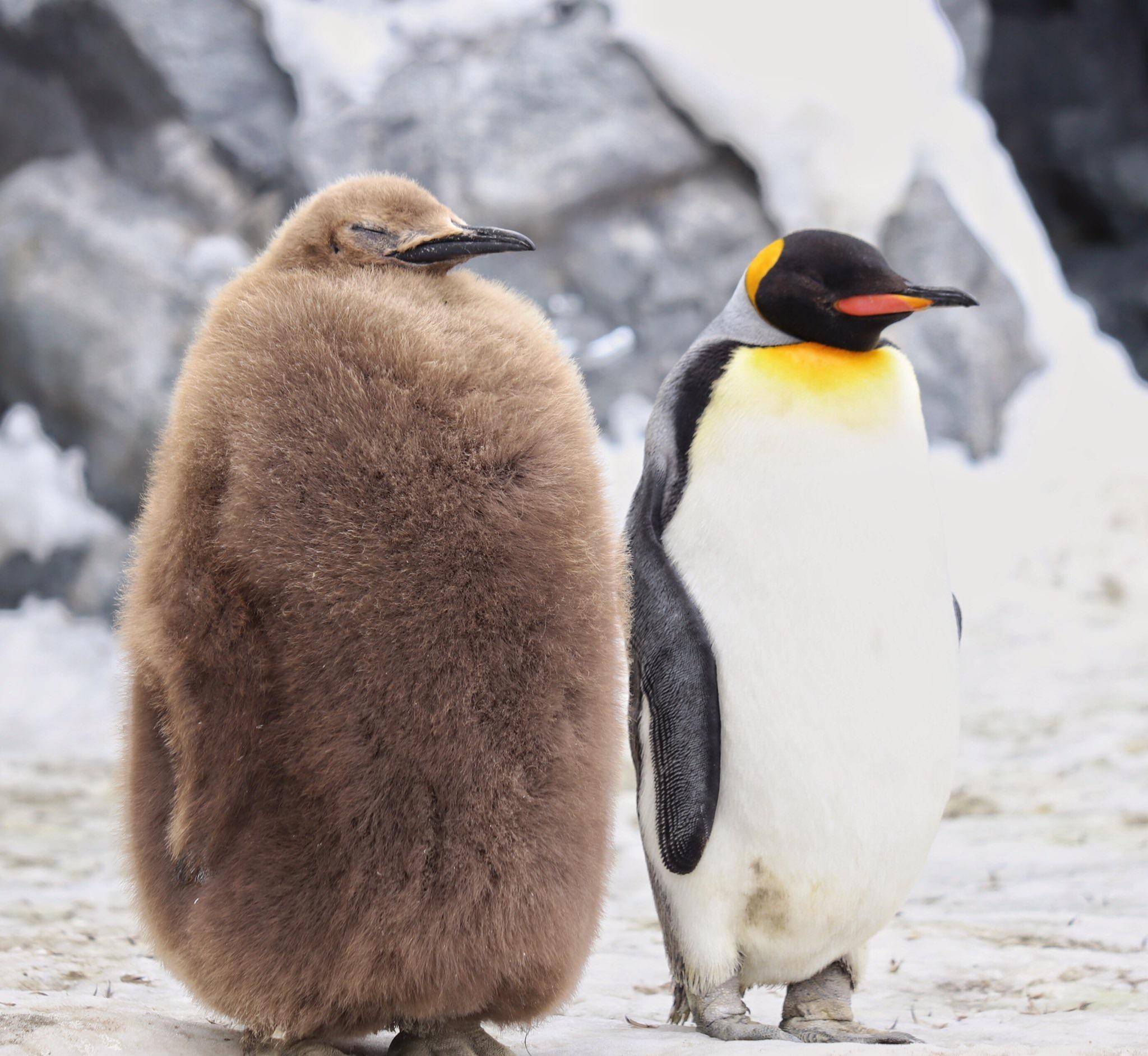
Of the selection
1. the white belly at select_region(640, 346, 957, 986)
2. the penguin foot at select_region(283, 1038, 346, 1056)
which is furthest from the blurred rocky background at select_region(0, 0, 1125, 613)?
the penguin foot at select_region(283, 1038, 346, 1056)

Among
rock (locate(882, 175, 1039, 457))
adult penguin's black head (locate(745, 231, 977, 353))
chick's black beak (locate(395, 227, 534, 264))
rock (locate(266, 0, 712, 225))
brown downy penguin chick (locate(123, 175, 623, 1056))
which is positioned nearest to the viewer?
brown downy penguin chick (locate(123, 175, 623, 1056))

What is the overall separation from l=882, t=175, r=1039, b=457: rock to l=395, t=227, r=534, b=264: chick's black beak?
143 inches

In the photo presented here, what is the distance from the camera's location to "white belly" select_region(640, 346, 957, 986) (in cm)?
137

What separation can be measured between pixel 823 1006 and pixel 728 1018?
0.17 m

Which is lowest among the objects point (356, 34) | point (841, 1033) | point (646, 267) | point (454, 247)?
point (646, 267)

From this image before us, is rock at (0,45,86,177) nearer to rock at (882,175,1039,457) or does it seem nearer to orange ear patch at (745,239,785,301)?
rock at (882,175,1039,457)

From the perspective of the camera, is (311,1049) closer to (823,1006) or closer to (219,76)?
(823,1006)

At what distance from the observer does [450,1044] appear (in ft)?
3.70

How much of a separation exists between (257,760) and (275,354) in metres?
0.35

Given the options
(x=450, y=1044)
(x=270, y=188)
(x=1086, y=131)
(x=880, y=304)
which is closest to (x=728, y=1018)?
(x=450, y=1044)

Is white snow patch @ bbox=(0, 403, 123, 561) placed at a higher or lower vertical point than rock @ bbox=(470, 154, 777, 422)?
lower

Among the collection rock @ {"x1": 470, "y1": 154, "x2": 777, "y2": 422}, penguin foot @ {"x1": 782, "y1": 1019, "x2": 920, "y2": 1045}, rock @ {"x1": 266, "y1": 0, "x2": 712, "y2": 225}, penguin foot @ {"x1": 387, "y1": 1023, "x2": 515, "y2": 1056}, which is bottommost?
rock @ {"x1": 470, "y1": 154, "x2": 777, "y2": 422}

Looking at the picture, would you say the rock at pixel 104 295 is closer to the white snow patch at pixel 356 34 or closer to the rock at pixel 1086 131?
the white snow patch at pixel 356 34

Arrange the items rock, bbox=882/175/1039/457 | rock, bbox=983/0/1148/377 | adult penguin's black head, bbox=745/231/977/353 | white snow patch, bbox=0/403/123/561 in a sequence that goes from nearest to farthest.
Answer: adult penguin's black head, bbox=745/231/977/353 < white snow patch, bbox=0/403/123/561 < rock, bbox=882/175/1039/457 < rock, bbox=983/0/1148/377
